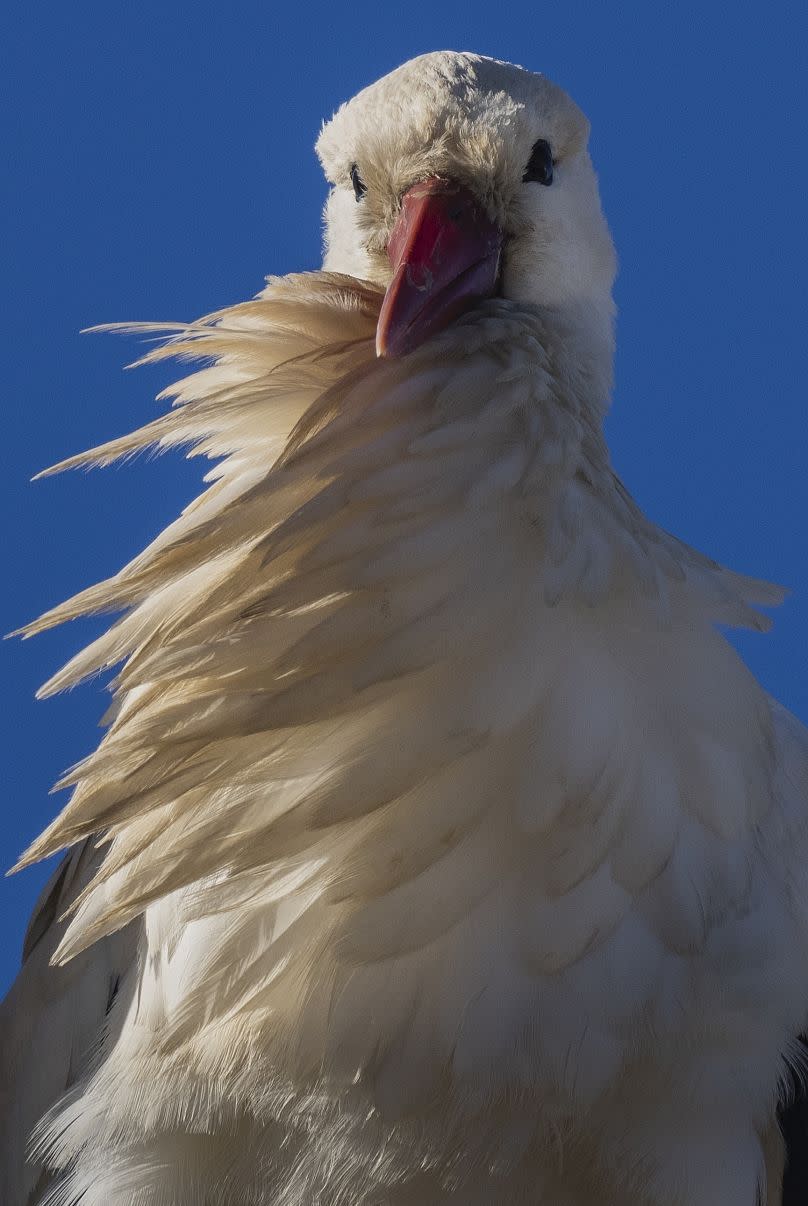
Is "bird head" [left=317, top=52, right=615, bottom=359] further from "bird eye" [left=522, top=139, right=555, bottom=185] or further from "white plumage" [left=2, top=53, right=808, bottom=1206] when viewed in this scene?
"white plumage" [left=2, top=53, right=808, bottom=1206]

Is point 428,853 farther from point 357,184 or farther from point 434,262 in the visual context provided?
point 357,184

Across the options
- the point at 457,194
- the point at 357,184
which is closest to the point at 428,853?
the point at 457,194

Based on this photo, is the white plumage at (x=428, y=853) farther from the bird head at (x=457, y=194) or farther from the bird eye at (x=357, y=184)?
the bird eye at (x=357, y=184)

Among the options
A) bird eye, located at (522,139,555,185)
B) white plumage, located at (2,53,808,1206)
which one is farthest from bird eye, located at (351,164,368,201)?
white plumage, located at (2,53,808,1206)

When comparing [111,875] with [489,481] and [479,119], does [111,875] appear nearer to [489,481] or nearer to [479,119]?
[489,481]

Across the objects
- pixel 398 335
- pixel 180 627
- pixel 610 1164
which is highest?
pixel 398 335

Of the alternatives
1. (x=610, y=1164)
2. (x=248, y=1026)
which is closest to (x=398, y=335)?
(x=248, y=1026)

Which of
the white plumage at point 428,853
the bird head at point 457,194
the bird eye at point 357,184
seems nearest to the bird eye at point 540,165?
the bird head at point 457,194
